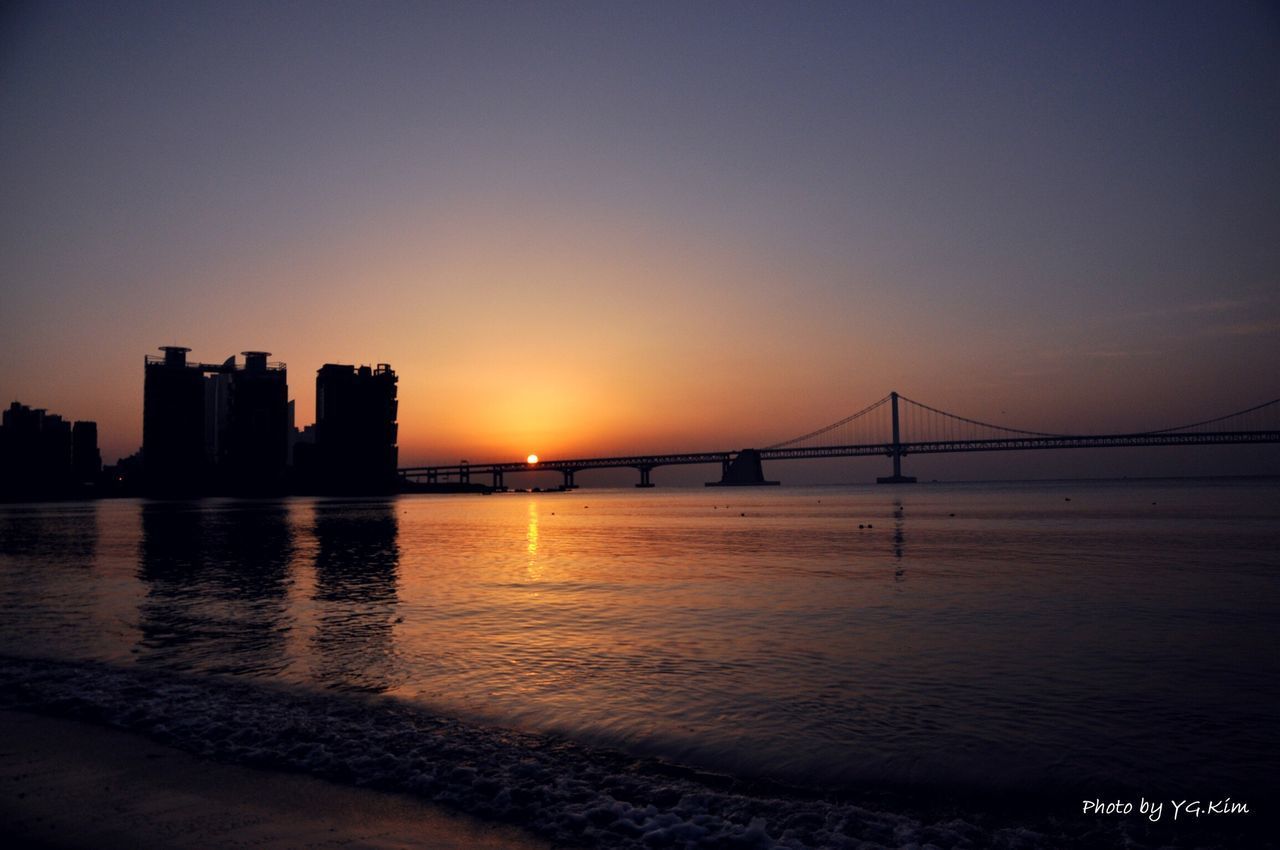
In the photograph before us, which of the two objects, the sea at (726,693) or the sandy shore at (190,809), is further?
the sea at (726,693)

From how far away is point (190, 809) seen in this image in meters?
6.18

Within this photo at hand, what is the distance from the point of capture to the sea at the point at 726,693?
640 cm

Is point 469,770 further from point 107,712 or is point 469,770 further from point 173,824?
point 107,712

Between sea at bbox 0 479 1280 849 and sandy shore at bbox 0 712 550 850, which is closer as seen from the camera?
sandy shore at bbox 0 712 550 850

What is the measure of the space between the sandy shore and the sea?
329 millimetres

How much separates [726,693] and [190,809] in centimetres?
631

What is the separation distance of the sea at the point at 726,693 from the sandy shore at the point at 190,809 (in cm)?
33

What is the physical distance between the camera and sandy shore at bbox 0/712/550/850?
18.4 ft

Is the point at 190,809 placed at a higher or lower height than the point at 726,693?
higher

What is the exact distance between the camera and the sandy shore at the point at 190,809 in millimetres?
5617

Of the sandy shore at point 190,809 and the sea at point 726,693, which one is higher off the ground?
the sandy shore at point 190,809

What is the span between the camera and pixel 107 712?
8.99 meters

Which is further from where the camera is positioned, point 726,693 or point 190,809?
point 726,693

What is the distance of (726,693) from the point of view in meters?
10.1
